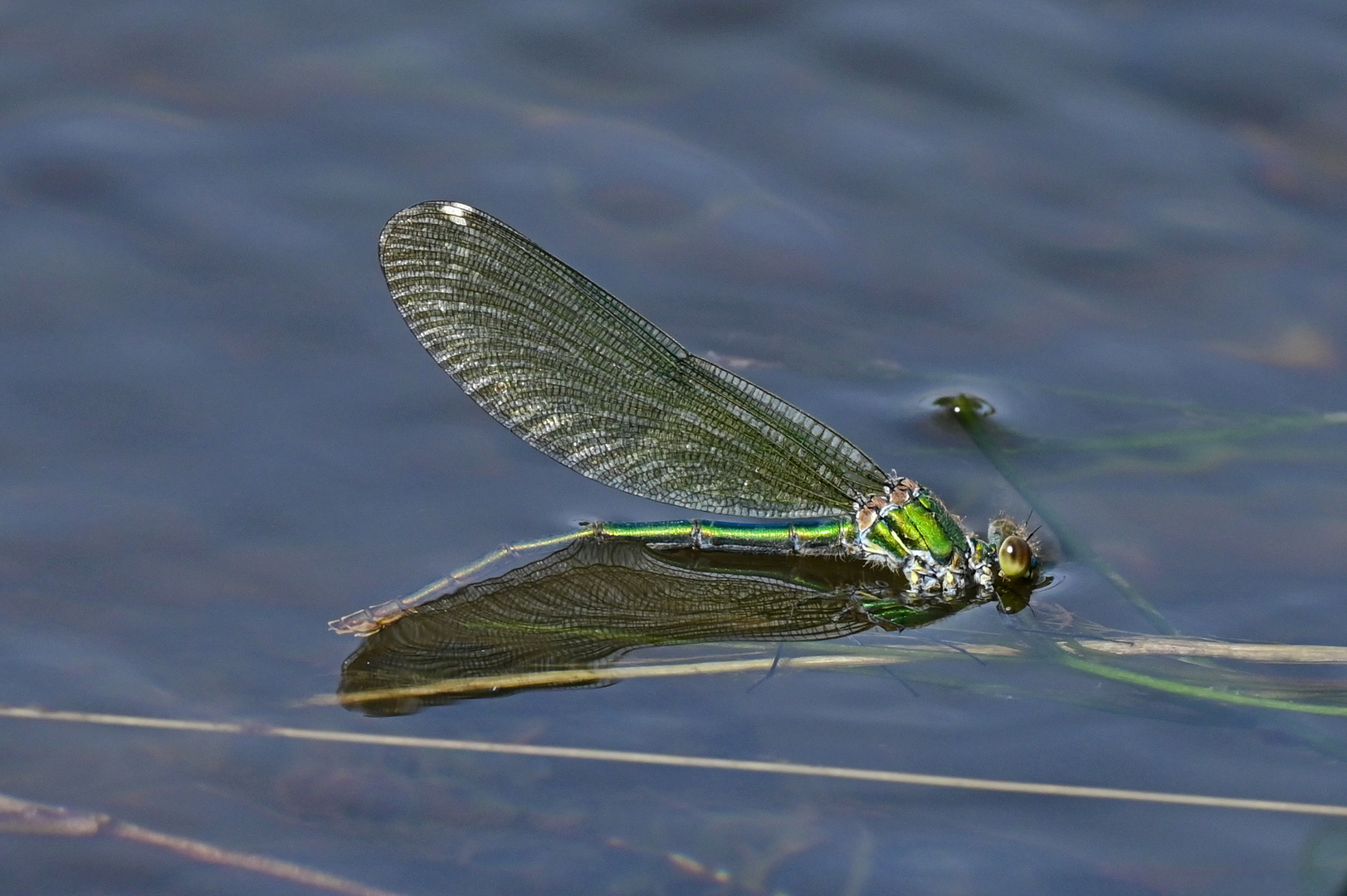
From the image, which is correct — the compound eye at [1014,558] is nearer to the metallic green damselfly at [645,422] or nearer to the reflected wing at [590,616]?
the metallic green damselfly at [645,422]

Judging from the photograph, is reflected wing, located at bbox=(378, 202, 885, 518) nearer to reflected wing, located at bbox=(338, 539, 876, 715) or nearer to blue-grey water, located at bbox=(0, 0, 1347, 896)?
blue-grey water, located at bbox=(0, 0, 1347, 896)

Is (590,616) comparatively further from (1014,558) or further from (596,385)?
(1014,558)

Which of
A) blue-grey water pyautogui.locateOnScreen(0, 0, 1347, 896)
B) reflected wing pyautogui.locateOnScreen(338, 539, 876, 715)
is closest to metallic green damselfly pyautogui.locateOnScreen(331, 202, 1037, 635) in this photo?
reflected wing pyautogui.locateOnScreen(338, 539, 876, 715)

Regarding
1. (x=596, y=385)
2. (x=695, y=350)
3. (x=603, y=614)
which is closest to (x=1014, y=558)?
(x=603, y=614)

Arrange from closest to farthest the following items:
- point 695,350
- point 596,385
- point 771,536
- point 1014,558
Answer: point 1014,558, point 596,385, point 771,536, point 695,350

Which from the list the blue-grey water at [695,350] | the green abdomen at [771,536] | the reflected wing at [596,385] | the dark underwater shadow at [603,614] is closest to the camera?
the blue-grey water at [695,350]

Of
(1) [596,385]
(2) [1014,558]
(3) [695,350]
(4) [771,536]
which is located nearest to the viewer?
(2) [1014,558]

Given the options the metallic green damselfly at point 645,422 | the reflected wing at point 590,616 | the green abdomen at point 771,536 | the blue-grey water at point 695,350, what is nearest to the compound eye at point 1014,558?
the metallic green damselfly at point 645,422

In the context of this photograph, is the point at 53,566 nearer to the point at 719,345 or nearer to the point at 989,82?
the point at 719,345
